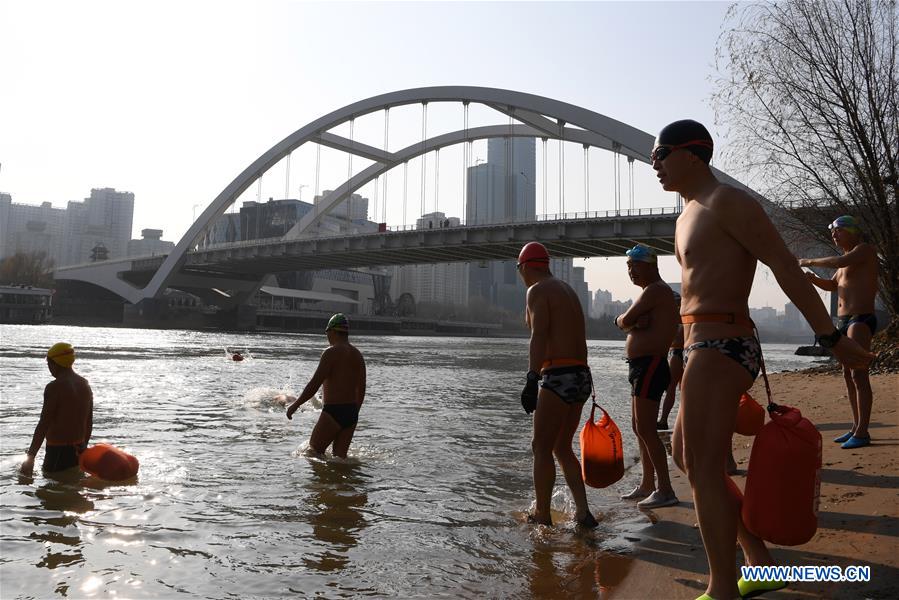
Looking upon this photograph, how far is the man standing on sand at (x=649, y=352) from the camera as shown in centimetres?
464

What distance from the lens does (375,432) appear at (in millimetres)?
8828

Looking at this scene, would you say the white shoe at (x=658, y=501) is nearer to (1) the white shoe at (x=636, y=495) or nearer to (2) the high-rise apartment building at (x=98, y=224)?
(1) the white shoe at (x=636, y=495)

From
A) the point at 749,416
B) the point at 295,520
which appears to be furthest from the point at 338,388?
the point at 749,416

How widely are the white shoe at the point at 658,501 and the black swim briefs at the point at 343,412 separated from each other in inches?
115

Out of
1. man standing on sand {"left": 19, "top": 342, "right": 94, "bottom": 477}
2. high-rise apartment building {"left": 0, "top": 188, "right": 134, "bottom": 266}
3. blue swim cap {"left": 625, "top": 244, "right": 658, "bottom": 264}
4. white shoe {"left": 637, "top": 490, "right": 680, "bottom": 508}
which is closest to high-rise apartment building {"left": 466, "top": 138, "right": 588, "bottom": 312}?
high-rise apartment building {"left": 0, "top": 188, "right": 134, "bottom": 266}

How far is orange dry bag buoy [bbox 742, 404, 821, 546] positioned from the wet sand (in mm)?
532

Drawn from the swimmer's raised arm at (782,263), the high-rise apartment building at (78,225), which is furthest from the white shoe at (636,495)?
the high-rise apartment building at (78,225)

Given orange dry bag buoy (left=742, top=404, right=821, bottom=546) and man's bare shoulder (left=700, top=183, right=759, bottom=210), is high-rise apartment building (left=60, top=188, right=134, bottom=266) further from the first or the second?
orange dry bag buoy (left=742, top=404, right=821, bottom=546)

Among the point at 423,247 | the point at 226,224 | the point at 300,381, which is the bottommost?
the point at 300,381

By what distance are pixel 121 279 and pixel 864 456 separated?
3434 inches

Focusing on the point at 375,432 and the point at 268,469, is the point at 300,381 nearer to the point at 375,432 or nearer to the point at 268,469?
the point at 375,432

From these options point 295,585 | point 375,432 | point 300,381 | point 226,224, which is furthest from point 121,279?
point 295,585

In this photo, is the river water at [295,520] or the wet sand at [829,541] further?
the river water at [295,520]

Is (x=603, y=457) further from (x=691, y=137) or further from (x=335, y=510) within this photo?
(x=691, y=137)
